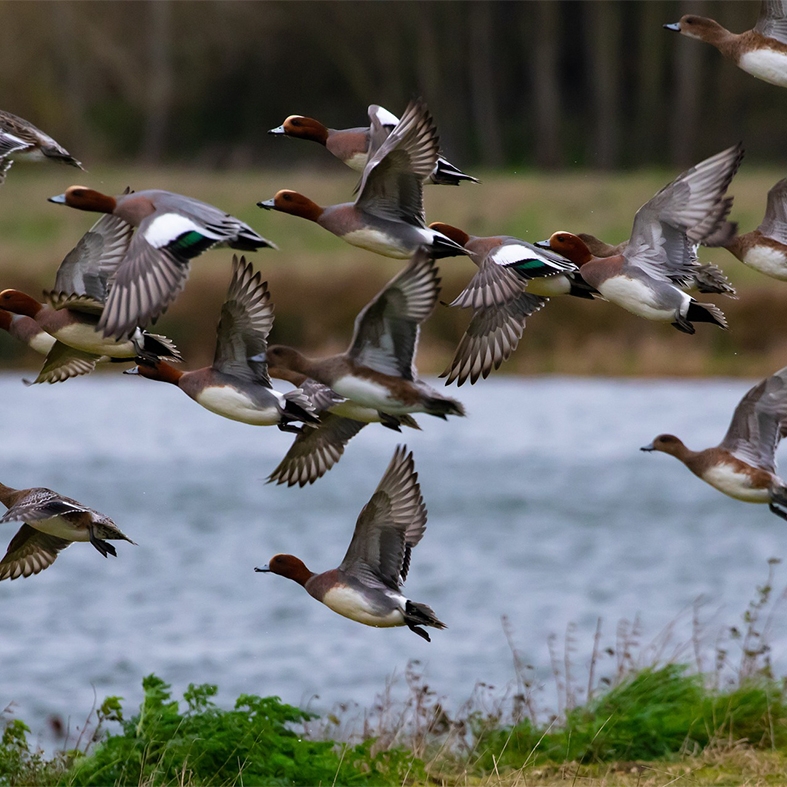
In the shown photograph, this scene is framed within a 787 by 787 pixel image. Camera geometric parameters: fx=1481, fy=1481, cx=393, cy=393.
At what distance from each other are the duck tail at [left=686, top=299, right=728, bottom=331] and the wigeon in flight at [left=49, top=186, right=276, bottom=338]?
5.04ft

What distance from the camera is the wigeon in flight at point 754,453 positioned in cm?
561

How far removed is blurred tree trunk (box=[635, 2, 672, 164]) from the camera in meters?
36.3

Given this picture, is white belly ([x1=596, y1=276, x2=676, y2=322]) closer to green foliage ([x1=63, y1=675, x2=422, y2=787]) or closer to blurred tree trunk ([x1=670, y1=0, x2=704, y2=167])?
green foliage ([x1=63, y1=675, x2=422, y2=787])

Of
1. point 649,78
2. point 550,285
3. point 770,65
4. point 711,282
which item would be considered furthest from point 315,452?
point 649,78

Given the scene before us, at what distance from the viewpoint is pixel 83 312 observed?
5113 mm

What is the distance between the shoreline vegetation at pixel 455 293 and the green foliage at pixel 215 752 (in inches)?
565

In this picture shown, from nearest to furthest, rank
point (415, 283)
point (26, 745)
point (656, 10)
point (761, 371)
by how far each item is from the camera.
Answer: point (415, 283) → point (26, 745) → point (761, 371) → point (656, 10)

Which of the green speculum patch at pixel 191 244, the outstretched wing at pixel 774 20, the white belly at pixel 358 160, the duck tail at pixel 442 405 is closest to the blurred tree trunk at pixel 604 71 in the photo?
the outstretched wing at pixel 774 20

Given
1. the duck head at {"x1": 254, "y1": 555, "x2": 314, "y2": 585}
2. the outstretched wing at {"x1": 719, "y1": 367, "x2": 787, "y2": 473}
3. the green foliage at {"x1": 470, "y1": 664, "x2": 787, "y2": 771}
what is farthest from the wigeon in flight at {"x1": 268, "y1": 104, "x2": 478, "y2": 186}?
the green foliage at {"x1": 470, "y1": 664, "x2": 787, "y2": 771}

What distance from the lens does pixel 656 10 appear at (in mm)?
36250

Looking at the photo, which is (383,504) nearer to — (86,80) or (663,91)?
(663,91)

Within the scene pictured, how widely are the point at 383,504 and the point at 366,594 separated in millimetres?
331

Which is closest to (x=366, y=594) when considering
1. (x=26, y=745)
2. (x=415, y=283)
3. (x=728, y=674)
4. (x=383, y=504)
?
(x=383, y=504)

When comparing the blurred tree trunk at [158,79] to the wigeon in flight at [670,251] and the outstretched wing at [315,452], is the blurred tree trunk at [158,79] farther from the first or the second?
the wigeon in flight at [670,251]
